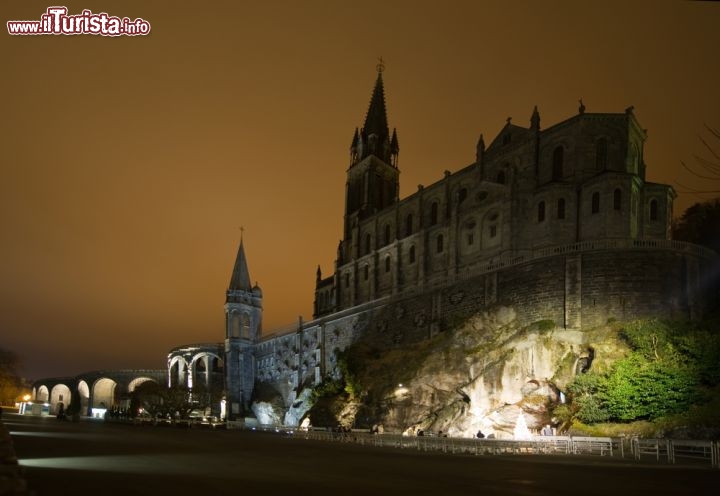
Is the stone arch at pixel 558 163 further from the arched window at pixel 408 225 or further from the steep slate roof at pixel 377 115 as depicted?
the steep slate roof at pixel 377 115

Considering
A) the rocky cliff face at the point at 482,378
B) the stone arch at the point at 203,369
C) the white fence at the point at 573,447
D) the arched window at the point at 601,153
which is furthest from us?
the stone arch at the point at 203,369

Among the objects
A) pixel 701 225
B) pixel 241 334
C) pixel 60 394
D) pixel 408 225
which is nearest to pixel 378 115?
pixel 408 225

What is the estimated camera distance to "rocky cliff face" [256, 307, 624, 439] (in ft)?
116

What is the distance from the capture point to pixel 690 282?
3928 cm

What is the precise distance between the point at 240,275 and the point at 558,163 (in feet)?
179

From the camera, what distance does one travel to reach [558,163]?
2098 inches

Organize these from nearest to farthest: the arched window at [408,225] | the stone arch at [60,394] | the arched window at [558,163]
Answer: the arched window at [558,163], the arched window at [408,225], the stone arch at [60,394]

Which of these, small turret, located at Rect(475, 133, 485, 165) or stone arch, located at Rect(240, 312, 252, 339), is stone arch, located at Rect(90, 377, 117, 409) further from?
small turret, located at Rect(475, 133, 485, 165)

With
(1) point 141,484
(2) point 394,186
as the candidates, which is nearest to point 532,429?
(1) point 141,484

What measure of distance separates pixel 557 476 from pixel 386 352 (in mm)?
34542

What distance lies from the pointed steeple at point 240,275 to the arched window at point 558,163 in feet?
175

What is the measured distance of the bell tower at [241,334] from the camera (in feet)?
264

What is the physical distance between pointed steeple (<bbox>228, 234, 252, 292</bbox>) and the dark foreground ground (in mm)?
70169

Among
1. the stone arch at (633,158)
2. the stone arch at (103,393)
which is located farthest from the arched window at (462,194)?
the stone arch at (103,393)
